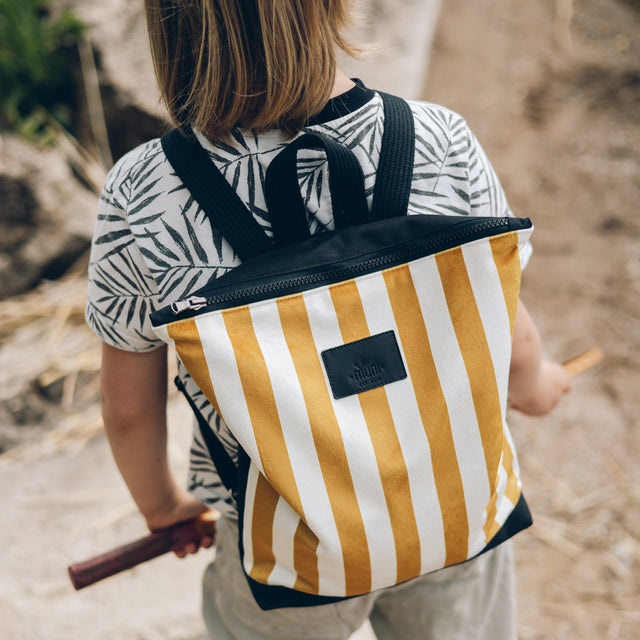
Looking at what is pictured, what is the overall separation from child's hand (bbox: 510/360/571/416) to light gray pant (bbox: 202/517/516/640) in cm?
23

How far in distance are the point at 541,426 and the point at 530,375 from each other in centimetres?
143

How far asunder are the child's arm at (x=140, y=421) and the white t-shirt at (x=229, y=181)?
99mm

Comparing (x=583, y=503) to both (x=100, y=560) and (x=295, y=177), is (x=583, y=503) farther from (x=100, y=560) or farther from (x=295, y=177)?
(x=295, y=177)

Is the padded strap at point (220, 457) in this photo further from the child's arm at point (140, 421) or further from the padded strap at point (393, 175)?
the padded strap at point (393, 175)

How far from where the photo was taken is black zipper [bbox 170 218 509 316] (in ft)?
2.07

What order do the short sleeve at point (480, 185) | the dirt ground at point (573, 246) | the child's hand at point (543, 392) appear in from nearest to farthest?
the short sleeve at point (480, 185)
the child's hand at point (543, 392)
the dirt ground at point (573, 246)

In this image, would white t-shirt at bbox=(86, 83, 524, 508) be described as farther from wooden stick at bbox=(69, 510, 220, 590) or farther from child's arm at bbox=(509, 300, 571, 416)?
wooden stick at bbox=(69, 510, 220, 590)

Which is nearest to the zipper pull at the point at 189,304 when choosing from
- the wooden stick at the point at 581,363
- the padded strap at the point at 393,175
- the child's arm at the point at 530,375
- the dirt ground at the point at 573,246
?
the padded strap at the point at 393,175

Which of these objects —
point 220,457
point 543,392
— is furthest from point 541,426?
point 220,457

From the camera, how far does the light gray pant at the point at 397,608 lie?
36.8 inches

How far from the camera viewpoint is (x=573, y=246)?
2807 millimetres

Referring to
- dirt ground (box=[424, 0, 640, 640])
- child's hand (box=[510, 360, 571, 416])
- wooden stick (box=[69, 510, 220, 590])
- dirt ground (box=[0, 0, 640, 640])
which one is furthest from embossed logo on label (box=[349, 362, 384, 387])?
dirt ground (box=[424, 0, 640, 640])

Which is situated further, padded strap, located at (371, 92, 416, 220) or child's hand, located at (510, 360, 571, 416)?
child's hand, located at (510, 360, 571, 416)

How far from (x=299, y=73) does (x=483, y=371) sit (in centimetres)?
38
